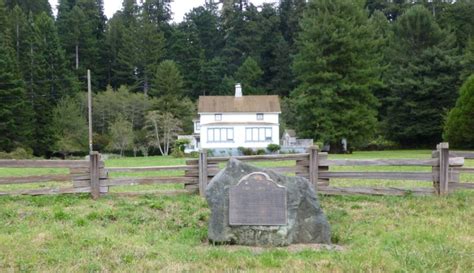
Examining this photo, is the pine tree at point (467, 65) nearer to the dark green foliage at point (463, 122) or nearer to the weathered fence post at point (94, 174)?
the dark green foliage at point (463, 122)

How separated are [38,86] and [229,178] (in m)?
54.6

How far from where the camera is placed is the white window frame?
4803cm

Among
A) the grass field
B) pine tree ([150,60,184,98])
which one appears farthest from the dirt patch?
pine tree ([150,60,184,98])

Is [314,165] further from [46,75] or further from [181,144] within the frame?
[46,75]

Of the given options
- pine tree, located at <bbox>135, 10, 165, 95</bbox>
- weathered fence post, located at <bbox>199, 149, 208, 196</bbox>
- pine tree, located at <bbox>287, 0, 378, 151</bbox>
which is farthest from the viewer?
pine tree, located at <bbox>135, 10, 165, 95</bbox>

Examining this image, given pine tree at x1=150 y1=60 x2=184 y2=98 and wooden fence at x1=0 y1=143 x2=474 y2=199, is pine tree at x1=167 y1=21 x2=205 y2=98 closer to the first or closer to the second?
pine tree at x1=150 y1=60 x2=184 y2=98

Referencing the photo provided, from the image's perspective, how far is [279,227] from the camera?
24.8ft

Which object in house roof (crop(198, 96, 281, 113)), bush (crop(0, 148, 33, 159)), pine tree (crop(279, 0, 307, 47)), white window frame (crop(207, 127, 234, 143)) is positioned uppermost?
pine tree (crop(279, 0, 307, 47))

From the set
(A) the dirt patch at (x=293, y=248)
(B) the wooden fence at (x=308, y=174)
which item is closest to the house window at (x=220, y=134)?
(B) the wooden fence at (x=308, y=174)

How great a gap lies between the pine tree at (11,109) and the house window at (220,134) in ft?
62.7

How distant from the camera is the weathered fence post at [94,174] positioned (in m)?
11.1

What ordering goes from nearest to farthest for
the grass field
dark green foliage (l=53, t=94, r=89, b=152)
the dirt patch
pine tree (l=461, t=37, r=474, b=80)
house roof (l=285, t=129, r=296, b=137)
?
the grass field → the dirt patch → pine tree (l=461, t=37, r=474, b=80) → dark green foliage (l=53, t=94, r=89, b=152) → house roof (l=285, t=129, r=296, b=137)

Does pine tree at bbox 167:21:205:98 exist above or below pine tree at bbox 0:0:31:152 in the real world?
above

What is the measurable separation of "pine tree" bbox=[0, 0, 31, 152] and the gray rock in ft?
148
